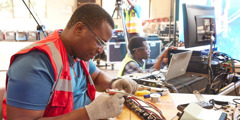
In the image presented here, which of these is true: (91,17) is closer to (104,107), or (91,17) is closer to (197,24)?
(104,107)

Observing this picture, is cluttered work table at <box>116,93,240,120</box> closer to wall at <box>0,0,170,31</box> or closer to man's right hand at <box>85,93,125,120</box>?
man's right hand at <box>85,93,125,120</box>

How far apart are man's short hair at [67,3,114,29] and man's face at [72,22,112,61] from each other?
0.02 meters

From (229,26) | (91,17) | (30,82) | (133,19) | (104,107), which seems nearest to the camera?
(30,82)

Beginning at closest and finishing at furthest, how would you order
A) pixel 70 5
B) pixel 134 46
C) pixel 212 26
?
1. pixel 212 26
2. pixel 134 46
3. pixel 70 5

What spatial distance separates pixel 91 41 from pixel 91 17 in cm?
11

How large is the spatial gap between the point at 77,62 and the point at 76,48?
17 cm

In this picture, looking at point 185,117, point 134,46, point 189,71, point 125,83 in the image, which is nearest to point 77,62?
point 125,83

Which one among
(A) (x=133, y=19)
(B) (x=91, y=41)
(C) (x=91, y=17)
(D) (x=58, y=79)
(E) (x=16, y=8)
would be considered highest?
(E) (x=16, y=8)

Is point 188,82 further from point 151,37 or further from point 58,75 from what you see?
point 151,37

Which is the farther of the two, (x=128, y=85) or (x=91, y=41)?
(x=128, y=85)

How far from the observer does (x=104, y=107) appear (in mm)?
858

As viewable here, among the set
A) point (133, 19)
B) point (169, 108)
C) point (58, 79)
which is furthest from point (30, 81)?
point (133, 19)

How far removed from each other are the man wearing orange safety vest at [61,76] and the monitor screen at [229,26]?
4.62ft

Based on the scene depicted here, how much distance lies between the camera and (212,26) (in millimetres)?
1652
